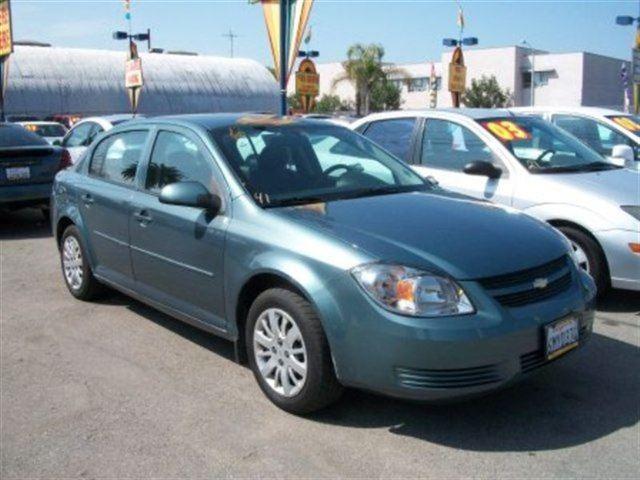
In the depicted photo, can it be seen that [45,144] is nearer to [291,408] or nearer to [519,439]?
[291,408]

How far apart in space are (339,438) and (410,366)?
1.89 ft

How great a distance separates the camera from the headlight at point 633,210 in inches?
222

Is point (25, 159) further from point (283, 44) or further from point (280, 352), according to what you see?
point (280, 352)

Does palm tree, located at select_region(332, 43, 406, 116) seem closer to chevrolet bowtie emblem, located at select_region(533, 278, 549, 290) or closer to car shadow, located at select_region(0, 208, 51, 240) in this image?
car shadow, located at select_region(0, 208, 51, 240)

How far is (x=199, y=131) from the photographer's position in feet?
15.5

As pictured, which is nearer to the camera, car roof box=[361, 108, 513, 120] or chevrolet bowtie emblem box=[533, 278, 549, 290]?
chevrolet bowtie emblem box=[533, 278, 549, 290]

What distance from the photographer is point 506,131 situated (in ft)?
21.7

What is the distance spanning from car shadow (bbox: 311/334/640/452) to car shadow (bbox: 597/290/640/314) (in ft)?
4.75

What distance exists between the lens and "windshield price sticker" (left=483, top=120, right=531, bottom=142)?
6.55 metres

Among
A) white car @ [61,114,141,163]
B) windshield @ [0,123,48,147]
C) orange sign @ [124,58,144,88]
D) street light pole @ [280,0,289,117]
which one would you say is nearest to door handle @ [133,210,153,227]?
windshield @ [0,123,48,147]

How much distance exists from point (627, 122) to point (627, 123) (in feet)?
0.18

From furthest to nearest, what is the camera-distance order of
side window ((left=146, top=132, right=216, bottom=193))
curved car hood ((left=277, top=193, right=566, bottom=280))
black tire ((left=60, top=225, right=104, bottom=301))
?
black tire ((left=60, top=225, right=104, bottom=301)) < side window ((left=146, top=132, right=216, bottom=193)) < curved car hood ((left=277, top=193, right=566, bottom=280))

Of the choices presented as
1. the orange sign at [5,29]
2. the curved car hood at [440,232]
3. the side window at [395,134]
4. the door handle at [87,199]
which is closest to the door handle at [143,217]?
the door handle at [87,199]

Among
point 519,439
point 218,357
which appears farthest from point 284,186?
point 519,439
